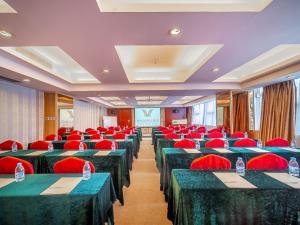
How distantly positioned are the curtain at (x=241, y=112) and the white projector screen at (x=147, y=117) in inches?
402

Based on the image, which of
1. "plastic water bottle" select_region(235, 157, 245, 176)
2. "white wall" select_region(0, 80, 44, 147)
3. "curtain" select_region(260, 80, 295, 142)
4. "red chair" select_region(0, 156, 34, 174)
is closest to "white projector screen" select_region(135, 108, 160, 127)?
"white wall" select_region(0, 80, 44, 147)

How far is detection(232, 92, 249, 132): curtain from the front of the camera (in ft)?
28.8

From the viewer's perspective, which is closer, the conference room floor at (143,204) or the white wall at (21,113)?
the conference room floor at (143,204)

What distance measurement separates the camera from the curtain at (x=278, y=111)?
601cm

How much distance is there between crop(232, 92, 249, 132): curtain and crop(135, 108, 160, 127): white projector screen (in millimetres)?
10199

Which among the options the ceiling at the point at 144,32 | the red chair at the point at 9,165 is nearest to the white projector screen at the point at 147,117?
the ceiling at the point at 144,32

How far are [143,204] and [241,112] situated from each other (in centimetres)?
739

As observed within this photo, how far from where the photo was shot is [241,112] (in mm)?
9109

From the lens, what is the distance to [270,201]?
68.6 inches

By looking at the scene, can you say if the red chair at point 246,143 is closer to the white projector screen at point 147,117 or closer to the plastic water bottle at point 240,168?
the plastic water bottle at point 240,168

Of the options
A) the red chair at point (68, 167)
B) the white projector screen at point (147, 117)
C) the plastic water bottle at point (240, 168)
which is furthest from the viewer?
the white projector screen at point (147, 117)

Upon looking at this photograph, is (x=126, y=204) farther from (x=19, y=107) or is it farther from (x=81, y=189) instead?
(x=19, y=107)

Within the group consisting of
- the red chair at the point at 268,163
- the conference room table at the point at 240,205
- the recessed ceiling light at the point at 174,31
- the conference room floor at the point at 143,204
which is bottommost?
the conference room floor at the point at 143,204

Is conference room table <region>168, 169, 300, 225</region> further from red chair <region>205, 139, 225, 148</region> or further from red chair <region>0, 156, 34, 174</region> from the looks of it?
red chair <region>205, 139, 225, 148</region>
